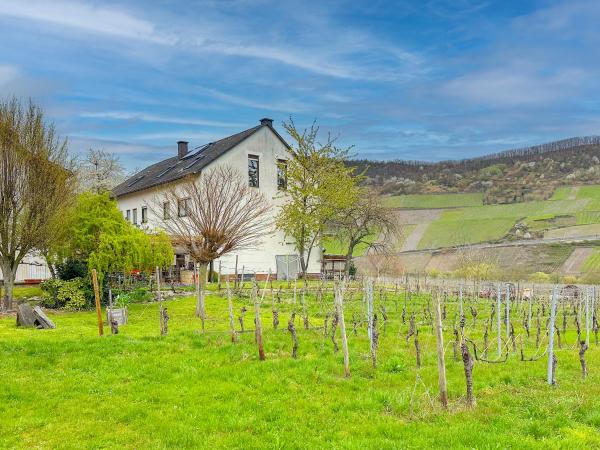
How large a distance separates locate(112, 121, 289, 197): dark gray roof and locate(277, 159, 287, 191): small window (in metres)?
1.32

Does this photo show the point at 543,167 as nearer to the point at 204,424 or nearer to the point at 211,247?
the point at 211,247

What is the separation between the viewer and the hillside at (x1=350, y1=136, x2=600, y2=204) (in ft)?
240

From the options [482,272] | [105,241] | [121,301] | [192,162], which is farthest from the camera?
[482,272]

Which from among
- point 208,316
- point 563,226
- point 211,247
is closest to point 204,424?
point 208,316

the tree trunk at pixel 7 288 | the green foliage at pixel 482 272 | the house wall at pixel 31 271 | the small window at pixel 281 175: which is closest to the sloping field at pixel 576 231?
the green foliage at pixel 482 272

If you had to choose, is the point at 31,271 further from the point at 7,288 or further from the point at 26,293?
the point at 7,288

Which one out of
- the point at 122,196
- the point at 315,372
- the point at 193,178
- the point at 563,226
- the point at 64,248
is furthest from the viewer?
the point at 563,226

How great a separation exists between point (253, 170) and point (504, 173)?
203 feet

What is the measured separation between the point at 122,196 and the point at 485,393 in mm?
37848

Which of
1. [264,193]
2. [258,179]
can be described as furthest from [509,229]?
[258,179]

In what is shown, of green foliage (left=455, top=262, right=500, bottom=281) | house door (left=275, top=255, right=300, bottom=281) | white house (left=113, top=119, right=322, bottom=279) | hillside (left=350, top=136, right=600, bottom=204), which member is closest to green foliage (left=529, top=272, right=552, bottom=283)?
green foliage (left=455, top=262, right=500, bottom=281)

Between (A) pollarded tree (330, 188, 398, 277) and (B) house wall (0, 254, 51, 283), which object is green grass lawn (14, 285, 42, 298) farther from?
(A) pollarded tree (330, 188, 398, 277)

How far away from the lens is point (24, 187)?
20.1 metres

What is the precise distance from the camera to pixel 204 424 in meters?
6.59
